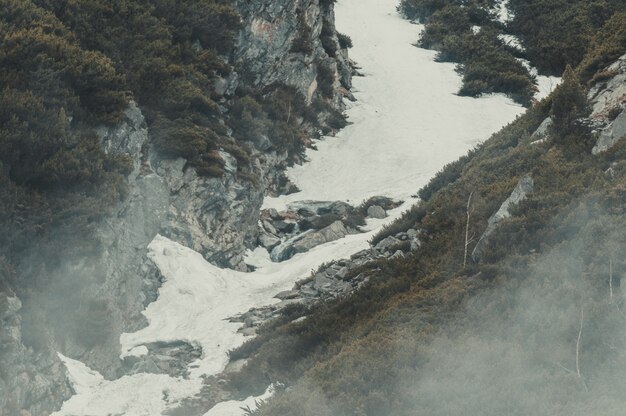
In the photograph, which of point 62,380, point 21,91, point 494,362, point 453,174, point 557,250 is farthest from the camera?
point 453,174

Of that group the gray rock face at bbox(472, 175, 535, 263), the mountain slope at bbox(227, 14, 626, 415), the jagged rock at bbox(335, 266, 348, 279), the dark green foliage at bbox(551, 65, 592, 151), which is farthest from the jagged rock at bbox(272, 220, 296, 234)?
the gray rock face at bbox(472, 175, 535, 263)

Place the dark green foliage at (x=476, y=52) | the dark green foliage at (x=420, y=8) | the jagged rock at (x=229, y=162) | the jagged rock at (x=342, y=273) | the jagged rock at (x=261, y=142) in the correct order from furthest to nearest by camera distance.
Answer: the dark green foliage at (x=420, y=8)
the dark green foliage at (x=476, y=52)
the jagged rock at (x=261, y=142)
the jagged rock at (x=229, y=162)
the jagged rock at (x=342, y=273)

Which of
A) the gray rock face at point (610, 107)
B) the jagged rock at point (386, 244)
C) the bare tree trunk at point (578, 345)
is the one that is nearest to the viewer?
the bare tree trunk at point (578, 345)

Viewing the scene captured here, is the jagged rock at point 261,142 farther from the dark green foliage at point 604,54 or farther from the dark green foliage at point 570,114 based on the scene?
the dark green foliage at point 570,114

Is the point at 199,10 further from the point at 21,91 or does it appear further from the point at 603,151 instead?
the point at 603,151

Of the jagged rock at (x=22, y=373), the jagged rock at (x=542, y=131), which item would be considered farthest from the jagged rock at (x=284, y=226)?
the jagged rock at (x=22, y=373)

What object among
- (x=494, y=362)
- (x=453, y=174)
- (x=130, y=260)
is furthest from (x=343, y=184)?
(x=494, y=362)

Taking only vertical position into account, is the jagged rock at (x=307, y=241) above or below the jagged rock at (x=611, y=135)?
below
